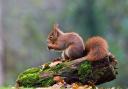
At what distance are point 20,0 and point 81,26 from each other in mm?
5951

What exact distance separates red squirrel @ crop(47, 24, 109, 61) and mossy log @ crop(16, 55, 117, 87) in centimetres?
11

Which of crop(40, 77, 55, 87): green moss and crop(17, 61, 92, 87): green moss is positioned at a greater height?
crop(17, 61, 92, 87): green moss

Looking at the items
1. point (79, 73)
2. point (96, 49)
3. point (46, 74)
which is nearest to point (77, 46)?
point (96, 49)

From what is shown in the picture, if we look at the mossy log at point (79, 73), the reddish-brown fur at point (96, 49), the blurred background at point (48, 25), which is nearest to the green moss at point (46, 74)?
the mossy log at point (79, 73)

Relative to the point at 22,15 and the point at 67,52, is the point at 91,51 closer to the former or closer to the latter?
the point at 67,52

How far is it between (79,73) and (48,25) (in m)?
20.3

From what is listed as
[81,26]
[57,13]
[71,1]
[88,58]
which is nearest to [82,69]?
[88,58]

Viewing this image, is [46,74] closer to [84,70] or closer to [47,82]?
[47,82]

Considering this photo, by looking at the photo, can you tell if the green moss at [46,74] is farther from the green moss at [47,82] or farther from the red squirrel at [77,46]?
the red squirrel at [77,46]

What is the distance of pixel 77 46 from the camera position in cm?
1002

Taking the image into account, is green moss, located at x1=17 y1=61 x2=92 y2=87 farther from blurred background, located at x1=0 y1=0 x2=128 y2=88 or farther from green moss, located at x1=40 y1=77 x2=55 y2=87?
blurred background, located at x1=0 y1=0 x2=128 y2=88

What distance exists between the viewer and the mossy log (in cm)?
966

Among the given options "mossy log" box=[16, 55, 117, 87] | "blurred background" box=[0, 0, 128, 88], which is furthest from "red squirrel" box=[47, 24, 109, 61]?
"blurred background" box=[0, 0, 128, 88]

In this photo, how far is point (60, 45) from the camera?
10219 millimetres
